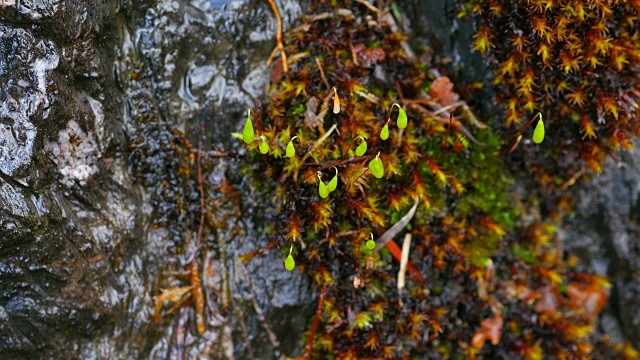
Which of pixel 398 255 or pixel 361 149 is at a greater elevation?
pixel 361 149

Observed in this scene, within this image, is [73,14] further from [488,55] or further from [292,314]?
[488,55]

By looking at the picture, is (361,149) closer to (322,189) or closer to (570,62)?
(322,189)

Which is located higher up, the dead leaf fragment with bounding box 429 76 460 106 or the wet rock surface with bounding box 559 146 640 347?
the dead leaf fragment with bounding box 429 76 460 106

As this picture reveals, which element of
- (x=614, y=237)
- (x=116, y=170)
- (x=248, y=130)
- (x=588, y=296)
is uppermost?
(x=116, y=170)

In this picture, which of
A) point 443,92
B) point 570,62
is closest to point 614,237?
point 570,62

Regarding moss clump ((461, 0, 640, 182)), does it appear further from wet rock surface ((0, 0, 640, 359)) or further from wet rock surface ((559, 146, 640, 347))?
wet rock surface ((0, 0, 640, 359))

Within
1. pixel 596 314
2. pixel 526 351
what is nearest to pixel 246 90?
pixel 526 351

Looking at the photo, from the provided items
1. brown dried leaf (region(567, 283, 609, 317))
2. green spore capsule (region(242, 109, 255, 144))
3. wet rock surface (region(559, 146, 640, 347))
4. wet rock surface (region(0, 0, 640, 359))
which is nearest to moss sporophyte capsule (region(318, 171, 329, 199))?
green spore capsule (region(242, 109, 255, 144))

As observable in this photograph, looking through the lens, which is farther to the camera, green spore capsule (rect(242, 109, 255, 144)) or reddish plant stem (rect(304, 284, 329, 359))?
reddish plant stem (rect(304, 284, 329, 359))

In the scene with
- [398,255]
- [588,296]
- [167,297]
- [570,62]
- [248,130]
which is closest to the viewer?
[248,130]
